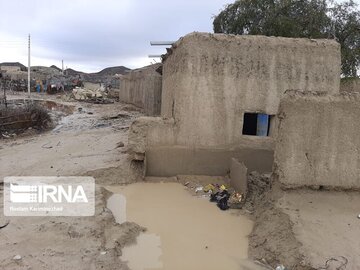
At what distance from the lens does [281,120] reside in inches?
217

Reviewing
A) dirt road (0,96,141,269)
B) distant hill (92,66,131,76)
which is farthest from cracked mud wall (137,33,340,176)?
distant hill (92,66,131,76)

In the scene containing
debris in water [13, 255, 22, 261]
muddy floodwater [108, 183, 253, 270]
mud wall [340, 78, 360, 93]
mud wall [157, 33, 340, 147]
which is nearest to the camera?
debris in water [13, 255, 22, 261]

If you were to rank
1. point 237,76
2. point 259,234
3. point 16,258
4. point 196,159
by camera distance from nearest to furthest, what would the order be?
1. point 16,258
2. point 259,234
3. point 237,76
4. point 196,159

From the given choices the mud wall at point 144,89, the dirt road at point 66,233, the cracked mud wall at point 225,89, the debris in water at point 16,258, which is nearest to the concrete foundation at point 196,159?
the cracked mud wall at point 225,89

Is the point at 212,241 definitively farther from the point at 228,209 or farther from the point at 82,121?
the point at 82,121

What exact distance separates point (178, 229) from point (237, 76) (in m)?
3.22

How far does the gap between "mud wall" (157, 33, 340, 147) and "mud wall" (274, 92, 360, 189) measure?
1867 millimetres

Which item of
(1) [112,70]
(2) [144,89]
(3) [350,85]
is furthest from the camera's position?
(1) [112,70]

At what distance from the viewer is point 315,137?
548 cm

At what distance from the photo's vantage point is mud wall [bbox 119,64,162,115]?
13977mm

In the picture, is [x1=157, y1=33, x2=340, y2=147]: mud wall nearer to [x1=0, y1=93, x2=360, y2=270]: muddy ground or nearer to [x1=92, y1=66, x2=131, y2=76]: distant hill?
[x1=0, y1=93, x2=360, y2=270]: muddy ground

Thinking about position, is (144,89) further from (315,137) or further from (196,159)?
(315,137)

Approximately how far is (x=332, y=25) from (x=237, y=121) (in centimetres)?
1357

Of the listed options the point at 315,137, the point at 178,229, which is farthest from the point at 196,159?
the point at 315,137
